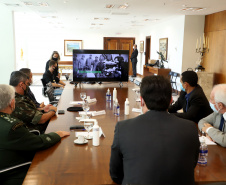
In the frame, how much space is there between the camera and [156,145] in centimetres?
126

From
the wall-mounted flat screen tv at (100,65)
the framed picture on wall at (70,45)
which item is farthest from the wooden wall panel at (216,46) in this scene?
the framed picture on wall at (70,45)

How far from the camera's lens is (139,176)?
4.16ft

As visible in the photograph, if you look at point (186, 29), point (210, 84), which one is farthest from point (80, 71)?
point (186, 29)

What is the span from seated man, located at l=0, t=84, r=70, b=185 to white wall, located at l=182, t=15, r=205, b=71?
26.2ft

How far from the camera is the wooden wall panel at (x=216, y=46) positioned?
768 centimetres

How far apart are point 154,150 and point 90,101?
7.78ft

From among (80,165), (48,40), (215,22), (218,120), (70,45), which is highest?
(215,22)

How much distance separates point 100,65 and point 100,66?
20mm

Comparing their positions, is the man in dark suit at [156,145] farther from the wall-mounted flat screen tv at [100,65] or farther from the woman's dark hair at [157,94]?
the wall-mounted flat screen tv at [100,65]

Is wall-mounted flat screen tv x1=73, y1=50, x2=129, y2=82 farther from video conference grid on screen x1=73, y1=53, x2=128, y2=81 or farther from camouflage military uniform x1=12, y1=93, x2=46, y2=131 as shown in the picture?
camouflage military uniform x1=12, y1=93, x2=46, y2=131

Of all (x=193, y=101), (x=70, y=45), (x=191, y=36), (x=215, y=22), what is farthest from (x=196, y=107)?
(x=70, y=45)

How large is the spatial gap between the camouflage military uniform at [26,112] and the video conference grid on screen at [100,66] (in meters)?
2.15

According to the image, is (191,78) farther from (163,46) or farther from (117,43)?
(117,43)

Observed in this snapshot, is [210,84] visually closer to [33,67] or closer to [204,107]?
[204,107]
